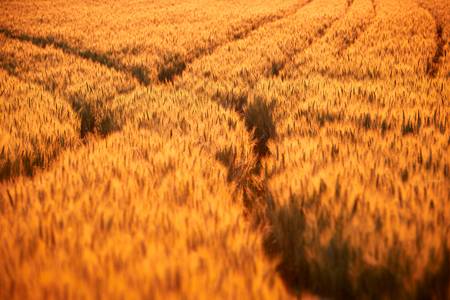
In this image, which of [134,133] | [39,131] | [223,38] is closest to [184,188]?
[134,133]

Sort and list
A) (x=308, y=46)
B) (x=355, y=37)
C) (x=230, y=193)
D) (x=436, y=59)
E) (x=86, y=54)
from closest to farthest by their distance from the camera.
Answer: (x=230, y=193), (x=436, y=59), (x=86, y=54), (x=308, y=46), (x=355, y=37)

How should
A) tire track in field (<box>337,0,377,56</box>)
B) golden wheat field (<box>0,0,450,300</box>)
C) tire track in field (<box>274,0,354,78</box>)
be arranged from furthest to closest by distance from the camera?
tire track in field (<box>337,0,377,56</box>) < tire track in field (<box>274,0,354,78</box>) < golden wheat field (<box>0,0,450,300</box>)

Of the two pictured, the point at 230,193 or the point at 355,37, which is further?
the point at 355,37

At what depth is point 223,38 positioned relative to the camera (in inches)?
316

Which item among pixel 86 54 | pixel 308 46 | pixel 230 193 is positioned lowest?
pixel 230 193

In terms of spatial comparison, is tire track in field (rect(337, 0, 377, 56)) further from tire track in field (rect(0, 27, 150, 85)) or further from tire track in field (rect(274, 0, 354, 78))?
tire track in field (rect(0, 27, 150, 85))

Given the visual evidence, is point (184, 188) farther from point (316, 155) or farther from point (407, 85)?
point (407, 85)

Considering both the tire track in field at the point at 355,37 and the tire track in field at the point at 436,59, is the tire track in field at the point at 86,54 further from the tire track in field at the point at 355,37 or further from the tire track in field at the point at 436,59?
the tire track in field at the point at 436,59

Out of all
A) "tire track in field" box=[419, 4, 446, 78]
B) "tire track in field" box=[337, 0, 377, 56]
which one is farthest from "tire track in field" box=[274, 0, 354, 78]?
"tire track in field" box=[419, 4, 446, 78]

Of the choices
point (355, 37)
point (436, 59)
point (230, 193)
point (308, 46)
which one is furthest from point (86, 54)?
point (436, 59)

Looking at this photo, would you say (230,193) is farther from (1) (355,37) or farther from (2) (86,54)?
(1) (355,37)

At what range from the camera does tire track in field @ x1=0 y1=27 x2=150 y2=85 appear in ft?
17.4

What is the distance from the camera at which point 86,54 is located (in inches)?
265

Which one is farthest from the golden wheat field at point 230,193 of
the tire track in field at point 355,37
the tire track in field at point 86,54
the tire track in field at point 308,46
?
the tire track in field at point 355,37
